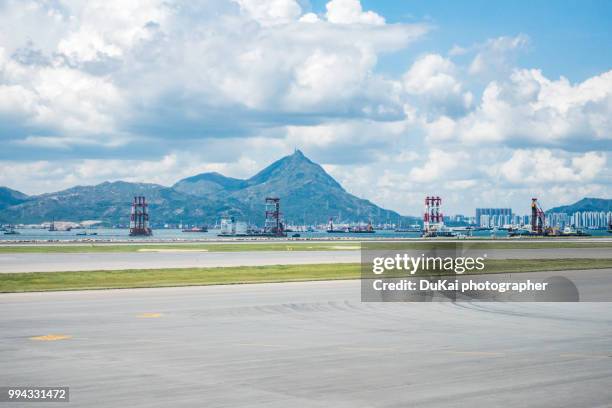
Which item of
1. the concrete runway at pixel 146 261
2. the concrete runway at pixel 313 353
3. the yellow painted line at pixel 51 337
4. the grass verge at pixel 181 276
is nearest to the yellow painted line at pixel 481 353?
the concrete runway at pixel 313 353

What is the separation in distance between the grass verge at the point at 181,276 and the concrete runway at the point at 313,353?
10184 millimetres

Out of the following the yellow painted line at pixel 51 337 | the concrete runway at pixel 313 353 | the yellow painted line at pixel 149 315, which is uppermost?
the concrete runway at pixel 313 353

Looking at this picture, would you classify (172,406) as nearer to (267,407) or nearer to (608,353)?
Answer: (267,407)

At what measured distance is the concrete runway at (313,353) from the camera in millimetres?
14492

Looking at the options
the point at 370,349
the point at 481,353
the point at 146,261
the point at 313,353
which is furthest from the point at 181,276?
the point at 481,353

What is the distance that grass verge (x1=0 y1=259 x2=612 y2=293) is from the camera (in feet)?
143

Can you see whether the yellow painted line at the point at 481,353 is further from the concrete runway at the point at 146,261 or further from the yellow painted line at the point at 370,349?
the concrete runway at the point at 146,261

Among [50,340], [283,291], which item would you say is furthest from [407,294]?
[50,340]

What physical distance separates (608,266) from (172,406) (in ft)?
187

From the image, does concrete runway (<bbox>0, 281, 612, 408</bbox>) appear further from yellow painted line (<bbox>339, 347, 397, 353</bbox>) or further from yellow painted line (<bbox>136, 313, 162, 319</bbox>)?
yellow painted line (<bbox>136, 313, 162, 319</bbox>)

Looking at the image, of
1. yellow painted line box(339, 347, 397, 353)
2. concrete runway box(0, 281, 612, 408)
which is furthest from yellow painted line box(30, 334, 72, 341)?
yellow painted line box(339, 347, 397, 353)

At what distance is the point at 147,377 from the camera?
16219mm

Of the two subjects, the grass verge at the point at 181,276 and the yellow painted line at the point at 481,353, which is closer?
the yellow painted line at the point at 481,353

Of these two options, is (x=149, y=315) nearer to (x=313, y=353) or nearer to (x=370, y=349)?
(x=313, y=353)
